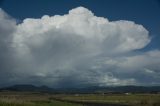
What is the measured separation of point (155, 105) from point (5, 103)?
3396 cm

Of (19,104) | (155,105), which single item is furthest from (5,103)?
(155,105)

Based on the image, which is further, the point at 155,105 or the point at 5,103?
the point at 155,105

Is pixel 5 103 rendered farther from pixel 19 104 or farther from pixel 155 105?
pixel 155 105

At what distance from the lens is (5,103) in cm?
3678

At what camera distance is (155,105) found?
6256cm

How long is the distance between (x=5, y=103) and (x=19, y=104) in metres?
2.39

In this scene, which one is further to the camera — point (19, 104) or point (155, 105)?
point (155, 105)

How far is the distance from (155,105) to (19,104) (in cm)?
3162

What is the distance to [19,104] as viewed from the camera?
3884 centimetres
